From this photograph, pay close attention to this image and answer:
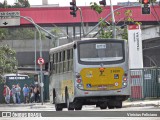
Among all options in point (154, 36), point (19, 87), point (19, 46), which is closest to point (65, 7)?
point (154, 36)

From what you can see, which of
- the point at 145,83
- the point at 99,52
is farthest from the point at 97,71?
the point at 145,83

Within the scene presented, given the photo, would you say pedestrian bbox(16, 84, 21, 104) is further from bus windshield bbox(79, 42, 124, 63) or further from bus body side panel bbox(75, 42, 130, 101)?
bus body side panel bbox(75, 42, 130, 101)

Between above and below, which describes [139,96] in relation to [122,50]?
below

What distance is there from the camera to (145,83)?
38281 mm

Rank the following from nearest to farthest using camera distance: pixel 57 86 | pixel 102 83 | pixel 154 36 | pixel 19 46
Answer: pixel 102 83 < pixel 57 86 < pixel 154 36 < pixel 19 46

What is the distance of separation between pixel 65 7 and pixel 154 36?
12078 millimetres

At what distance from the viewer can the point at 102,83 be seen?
2450cm

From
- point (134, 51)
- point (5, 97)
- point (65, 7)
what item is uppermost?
point (65, 7)

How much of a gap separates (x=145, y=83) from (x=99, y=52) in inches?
556

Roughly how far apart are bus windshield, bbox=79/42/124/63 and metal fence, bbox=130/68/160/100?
12602mm

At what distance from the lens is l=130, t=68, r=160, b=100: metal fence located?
37.6 metres

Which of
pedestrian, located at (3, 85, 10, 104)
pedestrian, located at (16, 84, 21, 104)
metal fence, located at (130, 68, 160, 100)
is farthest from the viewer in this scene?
pedestrian, located at (16, 84, 21, 104)

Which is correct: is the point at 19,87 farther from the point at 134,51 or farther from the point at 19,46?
the point at 19,46

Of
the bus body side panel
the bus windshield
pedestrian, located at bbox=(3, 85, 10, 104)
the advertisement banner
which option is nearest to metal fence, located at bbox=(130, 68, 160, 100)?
the advertisement banner
